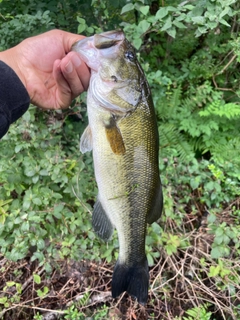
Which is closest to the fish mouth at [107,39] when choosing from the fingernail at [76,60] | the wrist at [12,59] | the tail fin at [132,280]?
the fingernail at [76,60]

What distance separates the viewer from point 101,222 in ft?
6.05

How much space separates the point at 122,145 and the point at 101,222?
50 cm

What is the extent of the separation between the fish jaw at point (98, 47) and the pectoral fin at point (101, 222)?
0.78m

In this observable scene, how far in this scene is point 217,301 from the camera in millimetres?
2465

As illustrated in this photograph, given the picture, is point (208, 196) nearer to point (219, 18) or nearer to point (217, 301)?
point (217, 301)

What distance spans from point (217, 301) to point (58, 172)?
157cm

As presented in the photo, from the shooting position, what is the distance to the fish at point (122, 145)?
1.55 meters

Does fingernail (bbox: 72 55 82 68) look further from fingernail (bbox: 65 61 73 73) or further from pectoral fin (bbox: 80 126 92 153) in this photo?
pectoral fin (bbox: 80 126 92 153)

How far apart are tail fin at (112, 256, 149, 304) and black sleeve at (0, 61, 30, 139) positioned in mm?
1040

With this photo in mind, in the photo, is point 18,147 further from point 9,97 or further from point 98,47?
point 98,47

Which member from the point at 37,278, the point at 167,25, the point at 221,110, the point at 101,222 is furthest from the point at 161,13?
the point at 37,278

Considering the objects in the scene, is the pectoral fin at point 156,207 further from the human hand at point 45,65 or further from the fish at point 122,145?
the human hand at point 45,65

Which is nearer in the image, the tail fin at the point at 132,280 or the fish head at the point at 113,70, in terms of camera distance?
the fish head at the point at 113,70

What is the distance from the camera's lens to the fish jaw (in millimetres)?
1483
